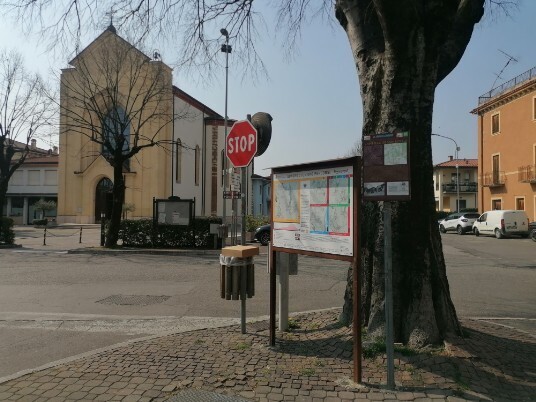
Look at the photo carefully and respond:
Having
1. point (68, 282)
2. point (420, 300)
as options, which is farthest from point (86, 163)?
point (420, 300)

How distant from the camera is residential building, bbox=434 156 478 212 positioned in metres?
67.2

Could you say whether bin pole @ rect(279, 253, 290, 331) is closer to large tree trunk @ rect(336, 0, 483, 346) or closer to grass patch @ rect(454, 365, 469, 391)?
large tree trunk @ rect(336, 0, 483, 346)

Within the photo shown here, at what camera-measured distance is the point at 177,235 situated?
19.8 m

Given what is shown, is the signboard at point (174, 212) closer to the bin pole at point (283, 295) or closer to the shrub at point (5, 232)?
the shrub at point (5, 232)

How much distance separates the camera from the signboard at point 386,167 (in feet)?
12.3

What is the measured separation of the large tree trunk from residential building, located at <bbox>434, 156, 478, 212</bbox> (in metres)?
65.9

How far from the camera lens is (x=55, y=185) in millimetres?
53281

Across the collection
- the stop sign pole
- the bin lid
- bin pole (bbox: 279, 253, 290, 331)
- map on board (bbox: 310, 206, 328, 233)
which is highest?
the stop sign pole

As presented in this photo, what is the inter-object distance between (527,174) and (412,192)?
36.9 meters

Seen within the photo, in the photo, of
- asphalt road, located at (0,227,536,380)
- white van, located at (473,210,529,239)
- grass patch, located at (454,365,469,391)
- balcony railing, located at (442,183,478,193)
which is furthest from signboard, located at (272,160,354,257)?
balcony railing, located at (442,183,478,193)

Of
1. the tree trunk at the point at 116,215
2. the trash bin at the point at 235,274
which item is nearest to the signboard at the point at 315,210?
the trash bin at the point at 235,274

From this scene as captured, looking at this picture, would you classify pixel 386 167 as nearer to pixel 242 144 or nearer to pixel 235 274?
pixel 235 274

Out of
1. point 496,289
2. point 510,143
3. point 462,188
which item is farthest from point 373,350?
point 462,188

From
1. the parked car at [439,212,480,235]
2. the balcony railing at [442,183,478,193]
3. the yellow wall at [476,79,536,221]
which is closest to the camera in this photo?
the yellow wall at [476,79,536,221]
